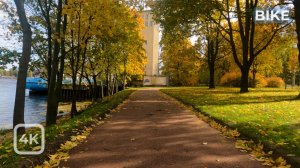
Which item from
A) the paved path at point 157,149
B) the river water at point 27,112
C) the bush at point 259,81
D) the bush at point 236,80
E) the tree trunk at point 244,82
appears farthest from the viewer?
the bush at point 259,81

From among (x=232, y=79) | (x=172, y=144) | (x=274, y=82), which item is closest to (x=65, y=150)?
(x=172, y=144)

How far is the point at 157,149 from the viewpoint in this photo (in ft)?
23.7

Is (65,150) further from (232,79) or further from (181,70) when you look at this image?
A: (181,70)

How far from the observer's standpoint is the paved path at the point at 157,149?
20.3ft

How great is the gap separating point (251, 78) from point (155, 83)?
29.9 metres

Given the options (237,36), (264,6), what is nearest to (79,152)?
(264,6)

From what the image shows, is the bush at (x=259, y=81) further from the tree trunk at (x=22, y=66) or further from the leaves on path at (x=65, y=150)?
the leaves on path at (x=65, y=150)

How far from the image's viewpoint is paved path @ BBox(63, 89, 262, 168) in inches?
244

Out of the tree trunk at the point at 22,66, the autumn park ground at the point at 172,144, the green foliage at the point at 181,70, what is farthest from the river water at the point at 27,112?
the green foliage at the point at 181,70

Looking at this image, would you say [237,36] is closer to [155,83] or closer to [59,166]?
[155,83]

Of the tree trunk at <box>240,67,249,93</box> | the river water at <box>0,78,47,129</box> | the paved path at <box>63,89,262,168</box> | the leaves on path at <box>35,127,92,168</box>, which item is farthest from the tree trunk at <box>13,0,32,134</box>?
the tree trunk at <box>240,67,249,93</box>

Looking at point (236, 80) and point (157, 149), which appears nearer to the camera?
point (157, 149)

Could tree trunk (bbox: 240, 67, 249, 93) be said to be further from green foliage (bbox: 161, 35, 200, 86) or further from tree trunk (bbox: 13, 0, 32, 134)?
green foliage (bbox: 161, 35, 200, 86)

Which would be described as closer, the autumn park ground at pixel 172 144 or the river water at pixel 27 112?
the autumn park ground at pixel 172 144
